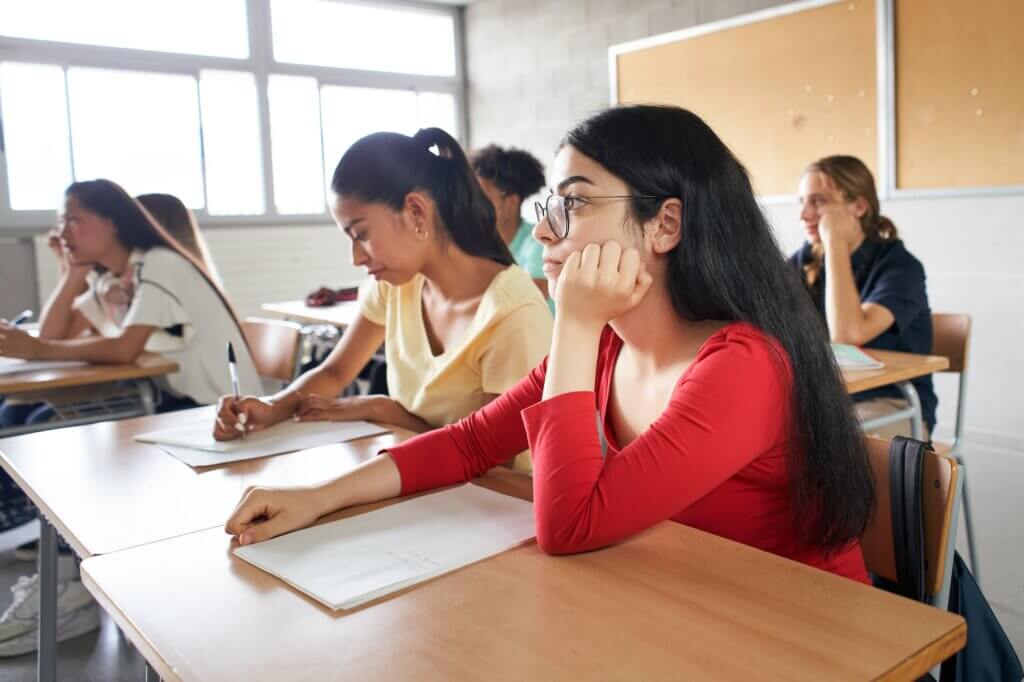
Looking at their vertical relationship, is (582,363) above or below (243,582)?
above

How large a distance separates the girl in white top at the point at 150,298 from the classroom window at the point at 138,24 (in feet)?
10.3

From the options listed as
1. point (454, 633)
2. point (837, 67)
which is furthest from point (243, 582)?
point (837, 67)

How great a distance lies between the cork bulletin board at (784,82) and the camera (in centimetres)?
410

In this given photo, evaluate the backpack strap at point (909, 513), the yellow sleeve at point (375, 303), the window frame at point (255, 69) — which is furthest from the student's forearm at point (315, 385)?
the window frame at point (255, 69)

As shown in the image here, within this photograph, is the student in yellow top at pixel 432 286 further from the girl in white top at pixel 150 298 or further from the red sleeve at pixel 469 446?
the girl in white top at pixel 150 298

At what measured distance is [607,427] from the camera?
1257mm

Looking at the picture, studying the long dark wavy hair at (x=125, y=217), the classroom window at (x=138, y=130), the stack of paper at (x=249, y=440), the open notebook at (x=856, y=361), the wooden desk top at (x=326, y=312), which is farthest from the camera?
the classroom window at (x=138, y=130)

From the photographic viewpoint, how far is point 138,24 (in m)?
5.54

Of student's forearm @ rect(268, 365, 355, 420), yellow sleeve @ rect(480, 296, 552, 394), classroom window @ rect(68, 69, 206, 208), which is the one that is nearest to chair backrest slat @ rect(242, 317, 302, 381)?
student's forearm @ rect(268, 365, 355, 420)

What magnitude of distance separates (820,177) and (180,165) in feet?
14.8

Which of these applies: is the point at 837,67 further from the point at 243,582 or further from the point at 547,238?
the point at 243,582

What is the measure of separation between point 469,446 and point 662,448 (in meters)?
0.40

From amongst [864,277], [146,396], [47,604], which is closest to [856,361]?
[864,277]

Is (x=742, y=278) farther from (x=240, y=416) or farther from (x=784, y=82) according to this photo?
(x=784, y=82)
